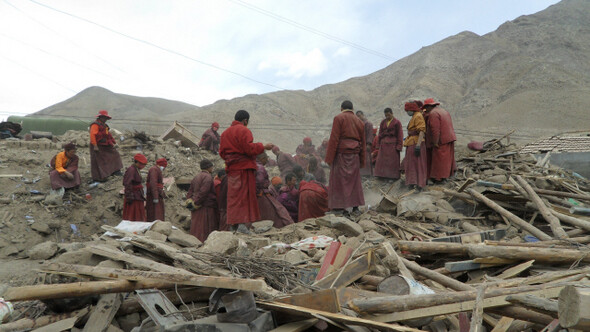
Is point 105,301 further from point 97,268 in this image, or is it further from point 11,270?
point 11,270

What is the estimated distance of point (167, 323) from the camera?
248 cm

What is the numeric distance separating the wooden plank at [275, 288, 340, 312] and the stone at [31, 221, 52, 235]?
7.71 meters

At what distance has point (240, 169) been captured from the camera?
5926mm

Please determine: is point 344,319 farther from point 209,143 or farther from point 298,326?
point 209,143

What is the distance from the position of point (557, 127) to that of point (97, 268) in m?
32.5

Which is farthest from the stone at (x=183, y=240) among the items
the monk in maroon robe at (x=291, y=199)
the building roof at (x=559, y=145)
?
the building roof at (x=559, y=145)

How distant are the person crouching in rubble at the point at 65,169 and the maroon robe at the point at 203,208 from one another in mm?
3471

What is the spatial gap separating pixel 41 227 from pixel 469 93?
40774 mm

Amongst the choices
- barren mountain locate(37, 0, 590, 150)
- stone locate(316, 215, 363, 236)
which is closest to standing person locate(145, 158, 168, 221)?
stone locate(316, 215, 363, 236)

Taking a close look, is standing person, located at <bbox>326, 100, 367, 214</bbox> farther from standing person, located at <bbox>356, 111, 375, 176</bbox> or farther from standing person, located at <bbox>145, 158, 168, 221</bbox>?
standing person, located at <bbox>145, 158, 168, 221</bbox>

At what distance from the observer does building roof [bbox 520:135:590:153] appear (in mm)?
9430

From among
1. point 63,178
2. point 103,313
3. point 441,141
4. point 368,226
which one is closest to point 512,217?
point 368,226

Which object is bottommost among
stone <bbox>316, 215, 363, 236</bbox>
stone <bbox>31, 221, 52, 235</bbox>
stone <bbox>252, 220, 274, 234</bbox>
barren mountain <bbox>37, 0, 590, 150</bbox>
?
stone <bbox>31, 221, 52, 235</bbox>

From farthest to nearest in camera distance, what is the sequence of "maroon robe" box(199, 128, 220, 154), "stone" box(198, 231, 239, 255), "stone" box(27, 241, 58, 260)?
1. "maroon robe" box(199, 128, 220, 154)
2. "stone" box(27, 241, 58, 260)
3. "stone" box(198, 231, 239, 255)
